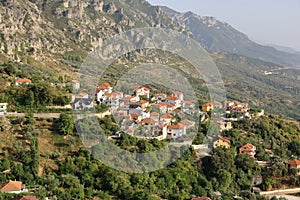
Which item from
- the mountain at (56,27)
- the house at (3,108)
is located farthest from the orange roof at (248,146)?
the mountain at (56,27)

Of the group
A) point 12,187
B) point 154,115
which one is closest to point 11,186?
point 12,187

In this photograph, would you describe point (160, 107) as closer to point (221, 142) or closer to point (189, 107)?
point (189, 107)

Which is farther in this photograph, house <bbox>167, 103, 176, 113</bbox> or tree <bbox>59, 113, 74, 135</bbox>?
house <bbox>167, 103, 176, 113</bbox>

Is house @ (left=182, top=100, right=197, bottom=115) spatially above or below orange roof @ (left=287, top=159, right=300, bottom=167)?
above

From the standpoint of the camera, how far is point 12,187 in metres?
14.2

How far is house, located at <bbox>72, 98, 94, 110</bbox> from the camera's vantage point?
2150 cm

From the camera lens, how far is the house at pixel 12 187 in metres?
14.1

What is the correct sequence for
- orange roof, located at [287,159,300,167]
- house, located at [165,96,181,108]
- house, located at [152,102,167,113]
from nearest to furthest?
1. orange roof, located at [287,159,300,167]
2. house, located at [152,102,167,113]
3. house, located at [165,96,181,108]

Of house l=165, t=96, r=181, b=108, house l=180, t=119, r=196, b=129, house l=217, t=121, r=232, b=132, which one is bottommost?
house l=217, t=121, r=232, b=132

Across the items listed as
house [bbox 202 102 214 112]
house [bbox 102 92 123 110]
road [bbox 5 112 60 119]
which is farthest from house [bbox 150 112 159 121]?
road [bbox 5 112 60 119]

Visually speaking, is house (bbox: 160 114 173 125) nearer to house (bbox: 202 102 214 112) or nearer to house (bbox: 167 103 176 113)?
house (bbox: 167 103 176 113)

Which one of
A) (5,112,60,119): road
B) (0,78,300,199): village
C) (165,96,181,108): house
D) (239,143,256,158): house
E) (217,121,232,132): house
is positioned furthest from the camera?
(165,96,181,108): house

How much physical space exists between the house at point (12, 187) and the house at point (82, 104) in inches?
291

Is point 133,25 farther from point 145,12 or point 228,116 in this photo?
point 228,116
